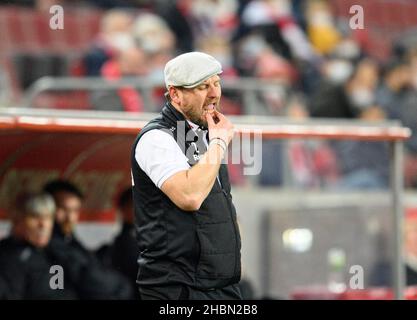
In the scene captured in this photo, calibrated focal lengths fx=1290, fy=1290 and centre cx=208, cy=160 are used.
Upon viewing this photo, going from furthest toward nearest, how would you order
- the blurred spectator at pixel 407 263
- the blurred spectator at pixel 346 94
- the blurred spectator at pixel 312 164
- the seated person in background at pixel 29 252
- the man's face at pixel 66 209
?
the blurred spectator at pixel 346 94 < the blurred spectator at pixel 312 164 < the blurred spectator at pixel 407 263 < the man's face at pixel 66 209 < the seated person in background at pixel 29 252

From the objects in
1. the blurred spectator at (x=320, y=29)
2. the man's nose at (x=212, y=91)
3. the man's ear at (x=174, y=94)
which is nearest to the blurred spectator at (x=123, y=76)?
the man's ear at (x=174, y=94)

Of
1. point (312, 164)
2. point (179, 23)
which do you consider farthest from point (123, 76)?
point (179, 23)

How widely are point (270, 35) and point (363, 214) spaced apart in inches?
216

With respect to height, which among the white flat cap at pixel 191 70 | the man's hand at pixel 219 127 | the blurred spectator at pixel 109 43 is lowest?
the man's hand at pixel 219 127

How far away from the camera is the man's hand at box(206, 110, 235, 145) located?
18.5 feet

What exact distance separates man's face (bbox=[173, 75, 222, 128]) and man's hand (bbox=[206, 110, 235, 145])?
0.12 feet

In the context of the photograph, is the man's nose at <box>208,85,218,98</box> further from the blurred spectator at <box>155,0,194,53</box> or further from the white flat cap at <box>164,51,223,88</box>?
the blurred spectator at <box>155,0,194,53</box>

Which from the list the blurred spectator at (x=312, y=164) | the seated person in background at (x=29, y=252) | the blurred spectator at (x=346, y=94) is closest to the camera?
the seated person in background at (x=29, y=252)

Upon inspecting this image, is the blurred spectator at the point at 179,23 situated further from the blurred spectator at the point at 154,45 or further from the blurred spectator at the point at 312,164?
the blurred spectator at the point at 312,164

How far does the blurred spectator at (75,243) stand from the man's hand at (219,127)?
3425 millimetres

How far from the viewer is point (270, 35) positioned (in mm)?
15914

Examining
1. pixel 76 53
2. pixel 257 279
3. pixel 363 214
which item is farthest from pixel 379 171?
pixel 76 53

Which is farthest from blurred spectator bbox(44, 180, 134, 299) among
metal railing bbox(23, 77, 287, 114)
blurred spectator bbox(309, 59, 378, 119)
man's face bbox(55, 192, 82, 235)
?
blurred spectator bbox(309, 59, 378, 119)

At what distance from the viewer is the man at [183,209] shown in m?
5.60
